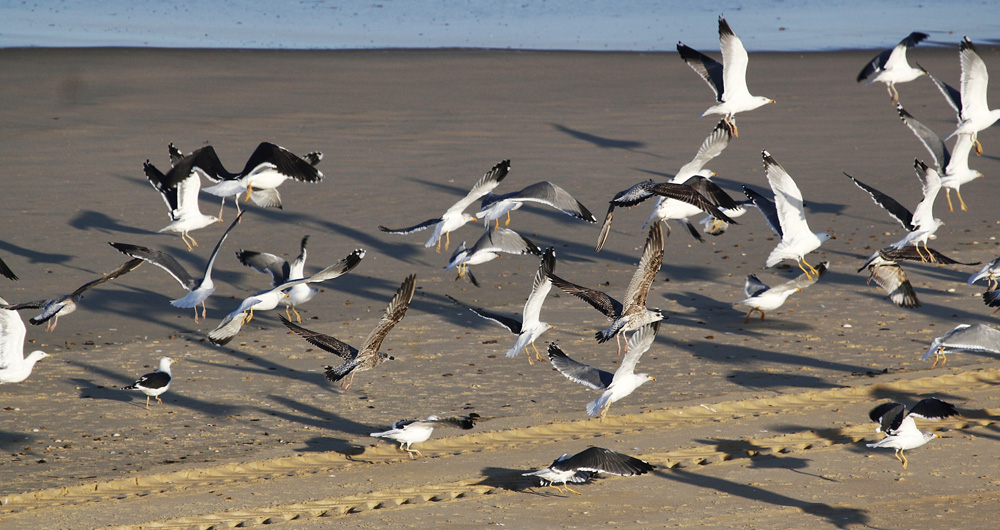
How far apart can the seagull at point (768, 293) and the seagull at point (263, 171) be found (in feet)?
11.9

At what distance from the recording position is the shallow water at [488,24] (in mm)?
24547

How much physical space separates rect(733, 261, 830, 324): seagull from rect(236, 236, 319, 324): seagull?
3.52m

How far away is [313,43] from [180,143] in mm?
10486

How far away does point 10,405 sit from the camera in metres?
7.39

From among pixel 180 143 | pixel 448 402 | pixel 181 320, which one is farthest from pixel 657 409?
pixel 180 143

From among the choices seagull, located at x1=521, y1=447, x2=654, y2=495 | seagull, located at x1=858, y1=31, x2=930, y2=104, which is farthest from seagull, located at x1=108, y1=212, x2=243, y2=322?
seagull, located at x1=858, y1=31, x2=930, y2=104

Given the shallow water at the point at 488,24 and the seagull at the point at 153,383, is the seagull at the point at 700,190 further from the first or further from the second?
the shallow water at the point at 488,24

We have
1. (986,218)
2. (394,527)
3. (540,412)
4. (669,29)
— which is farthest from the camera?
(669,29)

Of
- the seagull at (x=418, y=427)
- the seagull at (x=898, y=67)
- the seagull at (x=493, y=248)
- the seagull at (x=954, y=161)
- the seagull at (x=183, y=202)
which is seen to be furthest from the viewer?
the seagull at (x=898, y=67)

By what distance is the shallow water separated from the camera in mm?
24547

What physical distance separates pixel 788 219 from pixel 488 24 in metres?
21.7

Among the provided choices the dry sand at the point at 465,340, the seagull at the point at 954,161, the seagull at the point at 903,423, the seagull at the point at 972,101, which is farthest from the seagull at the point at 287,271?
the seagull at the point at 972,101

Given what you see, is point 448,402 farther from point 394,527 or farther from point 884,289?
point 884,289

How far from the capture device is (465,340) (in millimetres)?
8812
